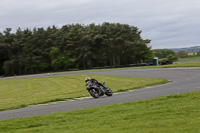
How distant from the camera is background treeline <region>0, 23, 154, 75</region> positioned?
278 ft

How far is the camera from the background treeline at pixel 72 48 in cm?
8462

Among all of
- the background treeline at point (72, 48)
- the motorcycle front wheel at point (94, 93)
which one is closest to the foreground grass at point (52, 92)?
the motorcycle front wheel at point (94, 93)

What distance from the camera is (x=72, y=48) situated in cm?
9069

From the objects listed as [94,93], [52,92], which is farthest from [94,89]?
[52,92]

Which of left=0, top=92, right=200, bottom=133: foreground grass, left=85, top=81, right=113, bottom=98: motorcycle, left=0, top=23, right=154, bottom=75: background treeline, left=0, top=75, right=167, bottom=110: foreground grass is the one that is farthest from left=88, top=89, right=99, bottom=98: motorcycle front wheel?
left=0, top=23, right=154, bottom=75: background treeline

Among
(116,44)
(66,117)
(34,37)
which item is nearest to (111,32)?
(116,44)

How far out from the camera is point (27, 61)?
86.8 meters

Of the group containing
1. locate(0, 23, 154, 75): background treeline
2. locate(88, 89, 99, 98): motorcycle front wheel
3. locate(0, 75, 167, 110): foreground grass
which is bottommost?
locate(0, 75, 167, 110): foreground grass

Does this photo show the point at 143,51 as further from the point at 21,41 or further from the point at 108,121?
the point at 108,121

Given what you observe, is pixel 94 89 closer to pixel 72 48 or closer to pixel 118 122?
pixel 118 122

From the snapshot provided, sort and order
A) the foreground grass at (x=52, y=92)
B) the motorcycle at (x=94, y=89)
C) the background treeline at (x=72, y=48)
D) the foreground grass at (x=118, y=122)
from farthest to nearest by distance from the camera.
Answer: the background treeline at (x=72, y=48) < the foreground grass at (x=52, y=92) < the motorcycle at (x=94, y=89) < the foreground grass at (x=118, y=122)

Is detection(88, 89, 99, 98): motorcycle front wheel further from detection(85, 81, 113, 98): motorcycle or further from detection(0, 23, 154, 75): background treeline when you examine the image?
detection(0, 23, 154, 75): background treeline

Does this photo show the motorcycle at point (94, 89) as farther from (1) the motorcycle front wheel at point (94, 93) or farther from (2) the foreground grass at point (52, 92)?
(2) the foreground grass at point (52, 92)

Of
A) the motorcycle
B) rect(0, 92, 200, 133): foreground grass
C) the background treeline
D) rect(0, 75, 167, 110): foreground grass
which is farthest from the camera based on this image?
the background treeline
